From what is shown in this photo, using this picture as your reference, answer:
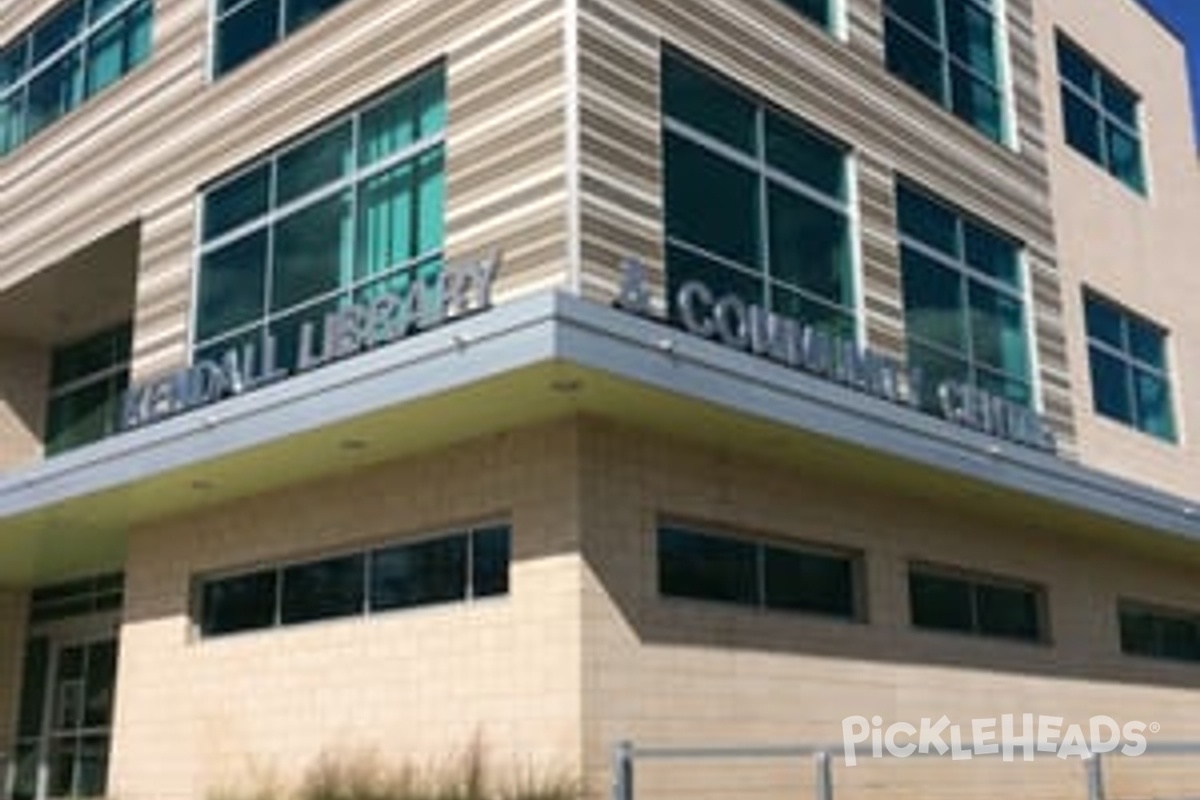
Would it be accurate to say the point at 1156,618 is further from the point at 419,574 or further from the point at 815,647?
the point at 419,574

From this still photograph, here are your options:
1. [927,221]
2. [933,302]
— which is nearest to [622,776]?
[933,302]

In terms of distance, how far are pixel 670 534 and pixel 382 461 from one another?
3.45m

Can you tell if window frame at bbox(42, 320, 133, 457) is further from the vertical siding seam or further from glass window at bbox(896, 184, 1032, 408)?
glass window at bbox(896, 184, 1032, 408)

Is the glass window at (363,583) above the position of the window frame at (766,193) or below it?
below

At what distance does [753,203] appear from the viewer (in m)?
17.2

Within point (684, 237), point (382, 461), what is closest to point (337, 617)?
point (382, 461)

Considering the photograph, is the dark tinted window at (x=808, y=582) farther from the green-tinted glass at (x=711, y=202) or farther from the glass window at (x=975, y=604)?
the green-tinted glass at (x=711, y=202)

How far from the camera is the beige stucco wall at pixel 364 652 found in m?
14.6

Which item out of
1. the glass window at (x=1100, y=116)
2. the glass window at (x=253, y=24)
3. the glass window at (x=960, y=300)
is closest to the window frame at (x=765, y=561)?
the glass window at (x=960, y=300)

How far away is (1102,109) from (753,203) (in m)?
12.8

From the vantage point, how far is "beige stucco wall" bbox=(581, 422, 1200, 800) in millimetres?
14719

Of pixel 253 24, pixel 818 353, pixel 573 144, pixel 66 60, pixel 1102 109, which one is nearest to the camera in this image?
pixel 573 144

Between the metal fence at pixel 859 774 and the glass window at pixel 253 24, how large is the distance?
33.1ft

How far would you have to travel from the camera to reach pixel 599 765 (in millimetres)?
14094
